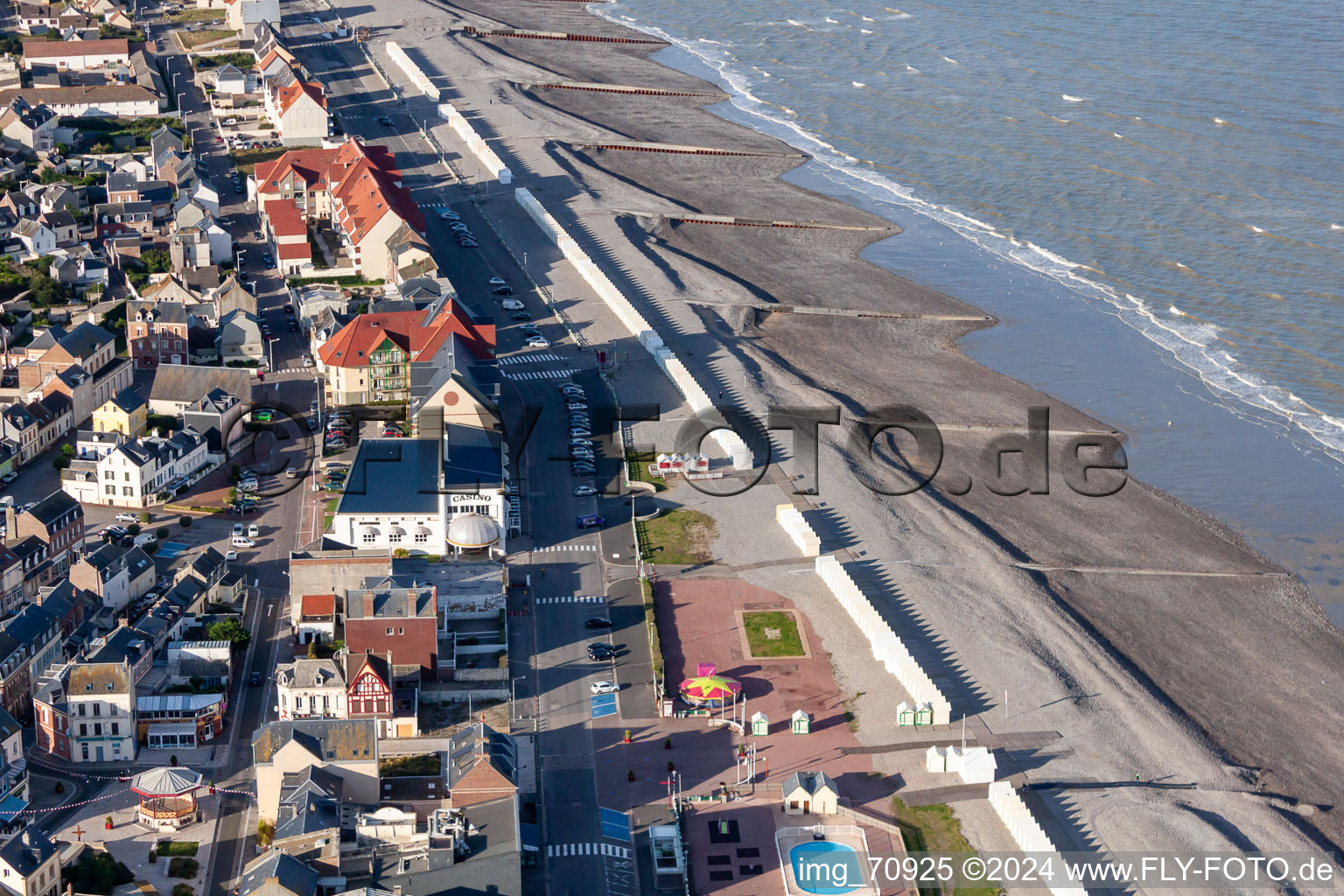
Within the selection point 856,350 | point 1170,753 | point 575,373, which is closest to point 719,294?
point 856,350

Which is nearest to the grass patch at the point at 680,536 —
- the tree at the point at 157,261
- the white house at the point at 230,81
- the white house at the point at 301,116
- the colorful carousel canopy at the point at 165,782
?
the colorful carousel canopy at the point at 165,782

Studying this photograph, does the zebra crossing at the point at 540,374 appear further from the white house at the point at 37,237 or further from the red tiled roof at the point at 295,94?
the red tiled roof at the point at 295,94

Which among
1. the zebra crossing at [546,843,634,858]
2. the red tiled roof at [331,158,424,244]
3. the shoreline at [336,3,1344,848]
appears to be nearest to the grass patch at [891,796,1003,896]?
the shoreline at [336,3,1344,848]

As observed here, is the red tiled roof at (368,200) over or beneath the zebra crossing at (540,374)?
over

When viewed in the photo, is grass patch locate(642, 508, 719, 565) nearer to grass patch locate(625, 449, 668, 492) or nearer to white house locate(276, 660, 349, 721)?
grass patch locate(625, 449, 668, 492)

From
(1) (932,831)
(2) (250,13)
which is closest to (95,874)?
(1) (932,831)

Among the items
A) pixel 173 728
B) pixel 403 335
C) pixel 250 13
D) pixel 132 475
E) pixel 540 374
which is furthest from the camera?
pixel 250 13

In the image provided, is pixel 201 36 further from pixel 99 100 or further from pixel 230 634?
pixel 230 634
